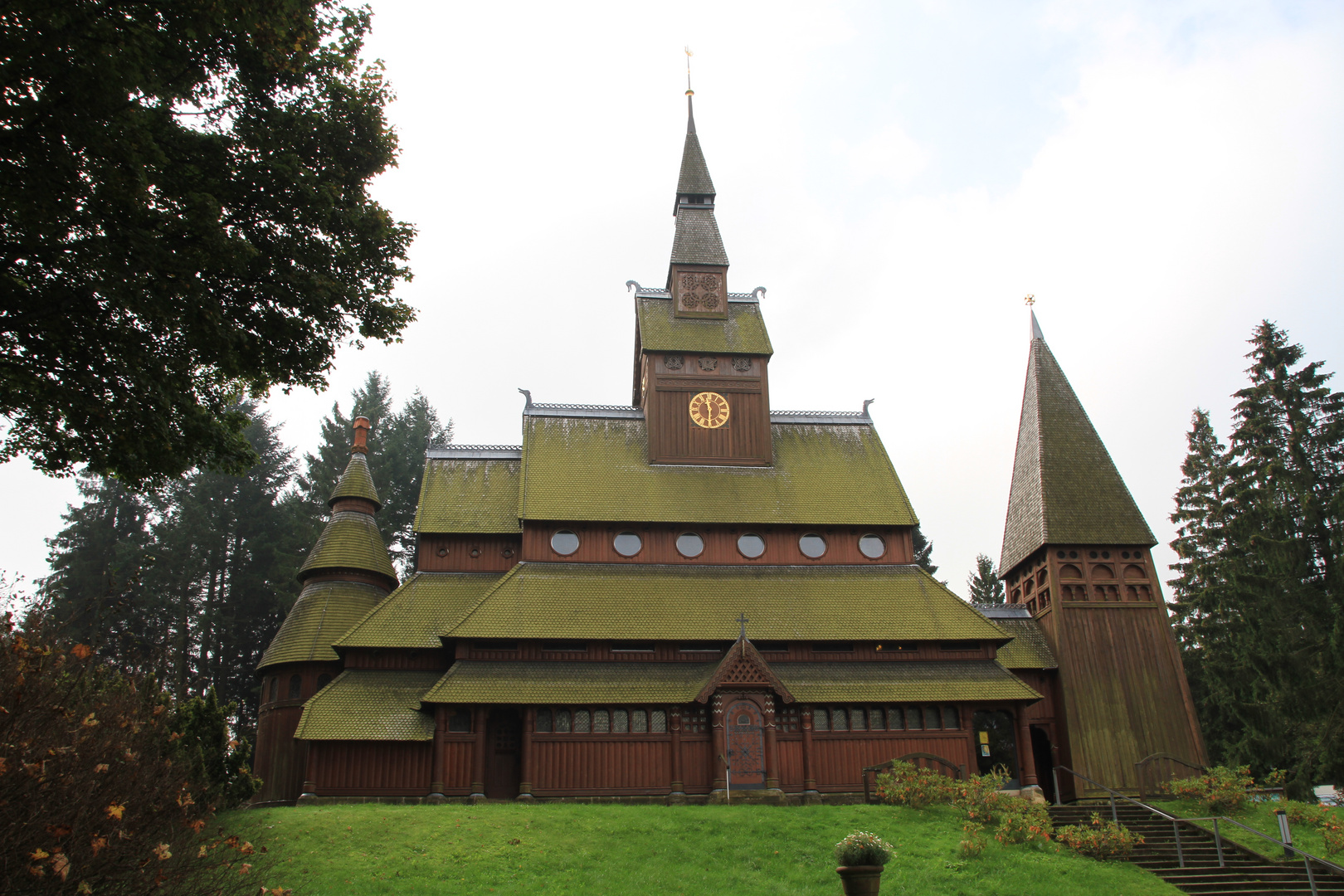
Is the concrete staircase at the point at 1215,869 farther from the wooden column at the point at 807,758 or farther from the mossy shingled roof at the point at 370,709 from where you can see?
the mossy shingled roof at the point at 370,709

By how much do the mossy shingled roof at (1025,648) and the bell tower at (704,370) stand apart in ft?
32.7

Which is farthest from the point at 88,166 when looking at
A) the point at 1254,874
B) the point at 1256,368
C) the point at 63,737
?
the point at 1256,368

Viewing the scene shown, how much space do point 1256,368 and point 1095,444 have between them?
6.98m

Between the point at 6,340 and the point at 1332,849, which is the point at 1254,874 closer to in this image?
the point at 1332,849

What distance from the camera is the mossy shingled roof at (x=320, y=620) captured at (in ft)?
93.8

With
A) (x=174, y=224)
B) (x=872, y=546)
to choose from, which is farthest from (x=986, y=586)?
(x=174, y=224)

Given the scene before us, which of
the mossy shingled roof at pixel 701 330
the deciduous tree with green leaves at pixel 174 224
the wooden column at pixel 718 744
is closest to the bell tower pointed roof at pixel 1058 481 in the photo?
the mossy shingled roof at pixel 701 330

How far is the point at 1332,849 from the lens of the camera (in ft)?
65.3

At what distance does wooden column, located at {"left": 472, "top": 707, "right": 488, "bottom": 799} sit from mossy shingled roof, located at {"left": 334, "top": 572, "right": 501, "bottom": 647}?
2660mm

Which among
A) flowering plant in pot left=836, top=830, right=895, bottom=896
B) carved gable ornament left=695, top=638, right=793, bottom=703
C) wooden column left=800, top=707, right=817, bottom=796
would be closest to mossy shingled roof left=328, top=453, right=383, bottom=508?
carved gable ornament left=695, top=638, right=793, bottom=703

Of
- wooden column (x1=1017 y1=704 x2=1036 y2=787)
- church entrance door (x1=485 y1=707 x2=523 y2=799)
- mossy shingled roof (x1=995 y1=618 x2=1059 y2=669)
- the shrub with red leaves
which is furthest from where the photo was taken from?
mossy shingled roof (x1=995 y1=618 x2=1059 y2=669)

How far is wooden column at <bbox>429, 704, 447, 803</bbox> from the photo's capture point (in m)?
24.0

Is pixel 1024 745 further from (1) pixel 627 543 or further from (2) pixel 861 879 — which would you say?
(2) pixel 861 879

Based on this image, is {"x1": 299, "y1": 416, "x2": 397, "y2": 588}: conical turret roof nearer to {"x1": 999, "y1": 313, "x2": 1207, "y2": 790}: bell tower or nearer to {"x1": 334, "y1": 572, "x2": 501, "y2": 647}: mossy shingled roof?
{"x1": 334, "y1": 572, "x2": 501, "y2": 647}: mossy shingled roof
